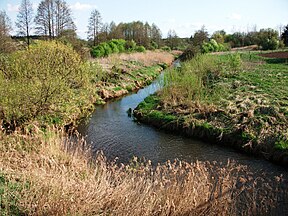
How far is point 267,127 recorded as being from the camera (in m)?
14.2

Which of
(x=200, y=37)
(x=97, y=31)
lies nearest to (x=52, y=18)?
(x=97, y=31)

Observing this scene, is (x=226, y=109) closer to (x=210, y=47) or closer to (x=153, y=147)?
(x=153, y=147)

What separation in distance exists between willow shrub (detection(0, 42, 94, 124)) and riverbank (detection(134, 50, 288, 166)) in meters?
6.15

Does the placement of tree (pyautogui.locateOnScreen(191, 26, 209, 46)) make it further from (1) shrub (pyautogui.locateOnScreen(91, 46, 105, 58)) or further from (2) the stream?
(2) the stream

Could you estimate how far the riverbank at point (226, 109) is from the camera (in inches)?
543

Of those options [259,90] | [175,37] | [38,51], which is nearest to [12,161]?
[38,51]

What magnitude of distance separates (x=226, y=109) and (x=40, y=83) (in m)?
9.89

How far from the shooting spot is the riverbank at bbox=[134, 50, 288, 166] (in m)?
13.8

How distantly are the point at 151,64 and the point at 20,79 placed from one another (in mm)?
32573

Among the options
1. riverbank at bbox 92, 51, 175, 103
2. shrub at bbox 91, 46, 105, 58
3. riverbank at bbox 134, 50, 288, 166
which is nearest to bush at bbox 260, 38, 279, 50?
riverbank at bbox 92, 51, 175, 103

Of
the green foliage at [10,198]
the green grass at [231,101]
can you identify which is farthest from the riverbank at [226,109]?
the green foliage at [10,198]

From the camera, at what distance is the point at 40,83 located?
13266 mm

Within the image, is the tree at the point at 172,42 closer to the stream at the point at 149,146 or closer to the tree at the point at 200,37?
the tree at the point at 200,37

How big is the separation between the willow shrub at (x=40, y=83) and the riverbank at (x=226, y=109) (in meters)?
6.15
